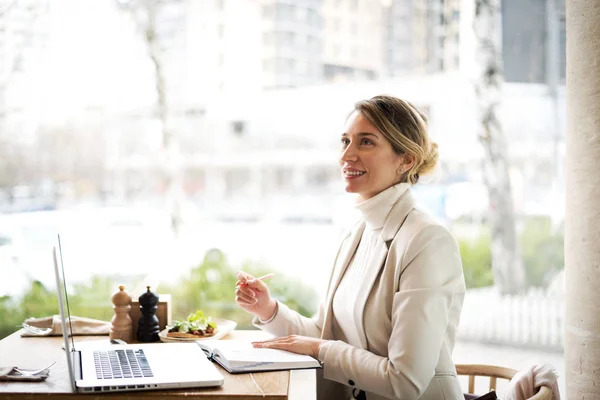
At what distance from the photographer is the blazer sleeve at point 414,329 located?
6.48ft

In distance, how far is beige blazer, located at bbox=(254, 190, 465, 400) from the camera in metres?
1.98

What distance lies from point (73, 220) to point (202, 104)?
45.5 inches

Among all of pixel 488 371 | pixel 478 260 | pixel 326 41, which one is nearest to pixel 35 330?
pixel 488 371

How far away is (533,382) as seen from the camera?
197 cm

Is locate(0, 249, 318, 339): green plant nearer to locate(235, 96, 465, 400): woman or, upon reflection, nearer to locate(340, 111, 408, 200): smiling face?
locate(235, 96, 465, 400): woman

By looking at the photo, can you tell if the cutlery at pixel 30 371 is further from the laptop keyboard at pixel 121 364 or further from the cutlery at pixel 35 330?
the cutlery at pixel 35 330

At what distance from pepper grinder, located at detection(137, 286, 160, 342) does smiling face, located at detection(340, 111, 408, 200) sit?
768mm

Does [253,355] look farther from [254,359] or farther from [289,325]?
[289,325]

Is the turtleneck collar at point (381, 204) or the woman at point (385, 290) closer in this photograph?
the woman at point (385, 290)

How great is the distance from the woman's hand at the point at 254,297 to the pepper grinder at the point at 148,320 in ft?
0.93

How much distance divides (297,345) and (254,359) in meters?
0.16

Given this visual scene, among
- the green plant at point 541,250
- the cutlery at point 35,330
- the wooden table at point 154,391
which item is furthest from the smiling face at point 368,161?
the green plant at point 541,250

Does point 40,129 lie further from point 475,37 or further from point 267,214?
point 475,37

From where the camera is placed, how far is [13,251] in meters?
4.38
